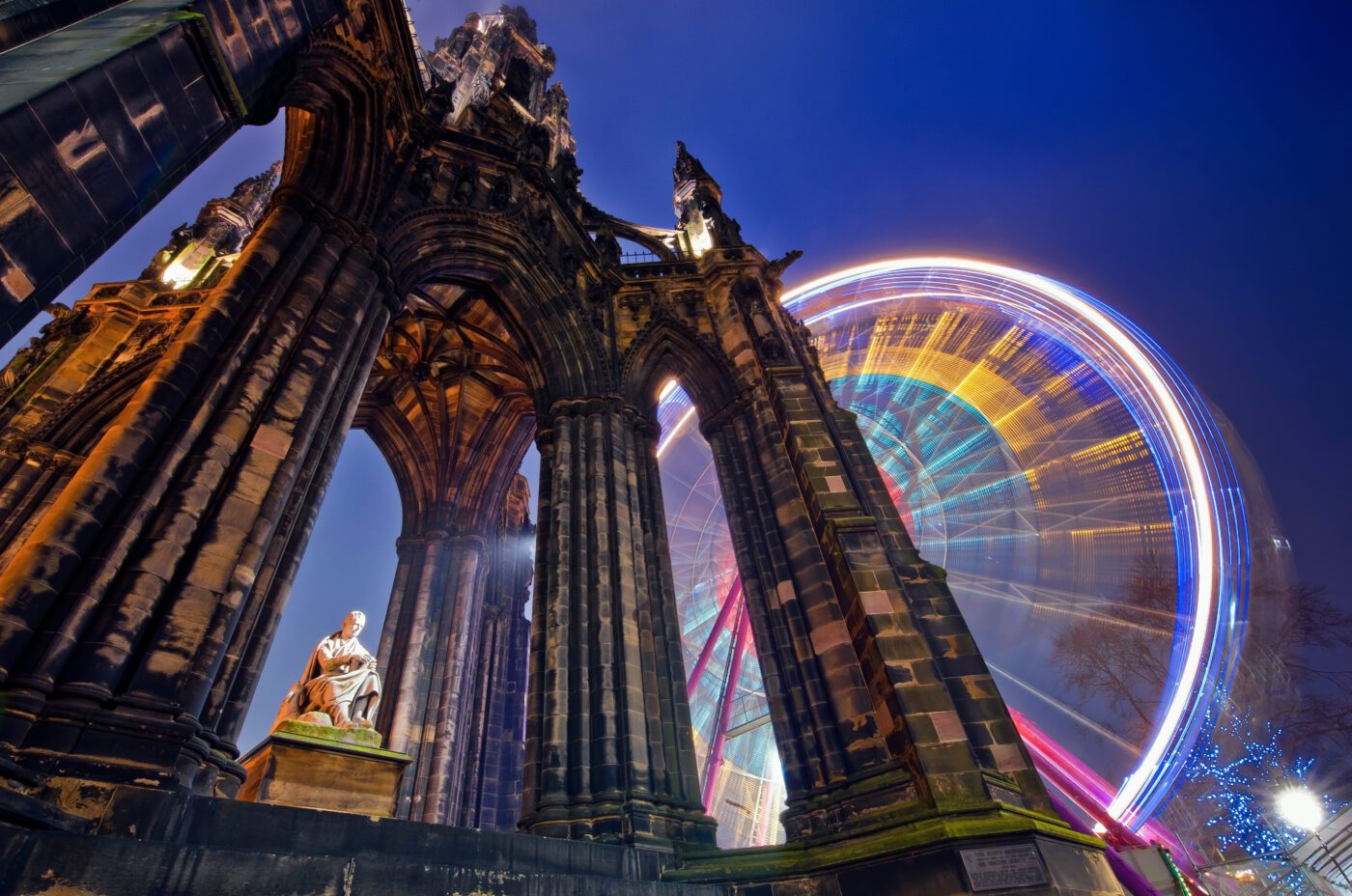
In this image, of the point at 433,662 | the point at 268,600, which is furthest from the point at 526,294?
the point at 433,662

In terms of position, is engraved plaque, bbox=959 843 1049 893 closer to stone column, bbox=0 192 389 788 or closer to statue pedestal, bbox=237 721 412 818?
statue pedestal, bbox=237 721 412 818

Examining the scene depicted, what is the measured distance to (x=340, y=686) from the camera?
715 centimetres

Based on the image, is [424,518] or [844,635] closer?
[844,635]

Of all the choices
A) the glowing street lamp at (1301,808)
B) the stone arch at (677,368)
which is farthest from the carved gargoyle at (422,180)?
the glowing street lamp at (1301,808)

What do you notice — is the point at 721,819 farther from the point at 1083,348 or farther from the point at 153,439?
the point at 153,439

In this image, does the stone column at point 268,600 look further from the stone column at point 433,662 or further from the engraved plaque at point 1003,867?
the stone column at point 433,662

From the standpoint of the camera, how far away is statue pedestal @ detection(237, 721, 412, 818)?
6.09m

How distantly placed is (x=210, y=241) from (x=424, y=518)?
1021cm

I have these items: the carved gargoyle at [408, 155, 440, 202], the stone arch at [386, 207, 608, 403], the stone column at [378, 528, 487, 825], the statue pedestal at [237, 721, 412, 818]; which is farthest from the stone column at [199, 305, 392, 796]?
the stone column at [378, 528, 487, 825]

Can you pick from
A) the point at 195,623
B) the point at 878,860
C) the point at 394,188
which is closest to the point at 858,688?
the point at 878,860

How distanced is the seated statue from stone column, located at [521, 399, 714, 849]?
219 centimetres

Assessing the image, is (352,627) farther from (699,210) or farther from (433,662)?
(699,210)

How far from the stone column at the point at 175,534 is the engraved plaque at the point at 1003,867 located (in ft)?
21.8

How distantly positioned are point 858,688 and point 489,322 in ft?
42.4
